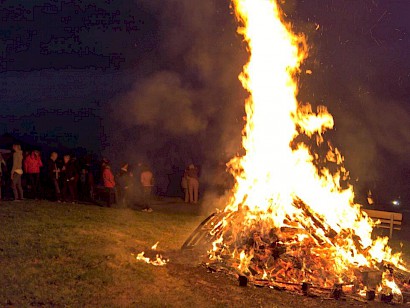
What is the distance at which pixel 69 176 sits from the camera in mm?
13555

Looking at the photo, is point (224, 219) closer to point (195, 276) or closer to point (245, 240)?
point (245, 240)

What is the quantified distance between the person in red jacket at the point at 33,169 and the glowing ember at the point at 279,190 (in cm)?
712

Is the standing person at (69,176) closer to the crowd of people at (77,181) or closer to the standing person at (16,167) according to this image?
the crowd of people at (77,181)

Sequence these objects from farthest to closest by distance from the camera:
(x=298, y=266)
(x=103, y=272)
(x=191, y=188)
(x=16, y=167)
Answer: (x=191, y=188), (x=16, y=167), (x=298, y=266), (x=103, y=272)

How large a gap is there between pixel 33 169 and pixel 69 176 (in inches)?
44.9

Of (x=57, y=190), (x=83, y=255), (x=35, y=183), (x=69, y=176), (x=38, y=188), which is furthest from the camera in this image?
(x=38, y=188)

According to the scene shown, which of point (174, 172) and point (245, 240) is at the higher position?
point (174, 172)

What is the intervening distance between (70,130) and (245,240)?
3091 cm

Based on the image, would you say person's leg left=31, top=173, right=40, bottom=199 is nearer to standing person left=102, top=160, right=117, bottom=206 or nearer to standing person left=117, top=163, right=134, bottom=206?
standing person left=102, top=160, right=117, bottom=206

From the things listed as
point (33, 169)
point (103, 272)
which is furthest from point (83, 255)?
point (33, 169)

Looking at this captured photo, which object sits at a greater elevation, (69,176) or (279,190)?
(279,190)

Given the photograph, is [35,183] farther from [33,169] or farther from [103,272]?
[103,272]

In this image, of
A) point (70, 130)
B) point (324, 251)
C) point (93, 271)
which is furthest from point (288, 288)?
point (70, 130)

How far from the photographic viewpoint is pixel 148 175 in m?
13.6
